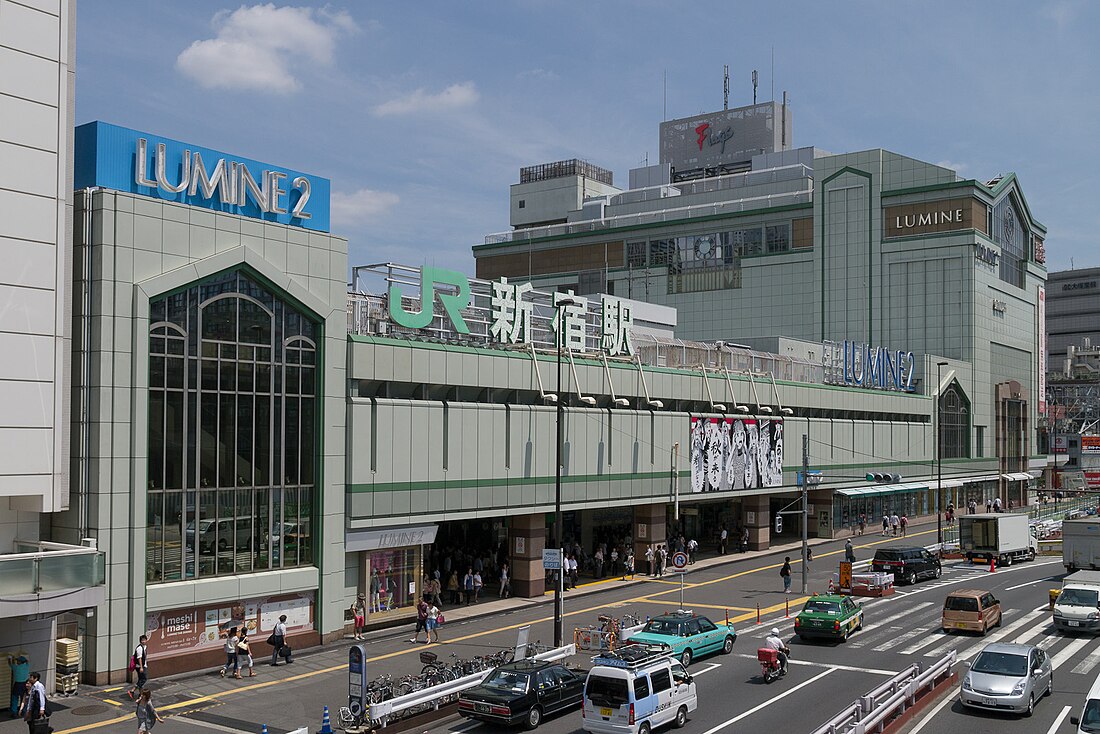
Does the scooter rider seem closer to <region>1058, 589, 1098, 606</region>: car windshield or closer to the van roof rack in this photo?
the van roof rack

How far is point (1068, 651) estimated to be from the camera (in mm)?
38250

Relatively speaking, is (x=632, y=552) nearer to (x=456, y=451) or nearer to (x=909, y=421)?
(x=456, y=451)

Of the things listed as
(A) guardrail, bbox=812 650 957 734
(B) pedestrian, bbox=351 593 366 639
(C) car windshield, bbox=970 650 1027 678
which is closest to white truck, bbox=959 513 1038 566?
(A) guardrail, bbox=812 650 957 734

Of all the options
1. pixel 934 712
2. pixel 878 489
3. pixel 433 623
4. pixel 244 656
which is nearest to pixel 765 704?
pixel 934 712

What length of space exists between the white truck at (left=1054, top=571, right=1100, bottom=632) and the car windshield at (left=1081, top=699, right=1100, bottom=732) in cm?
1890

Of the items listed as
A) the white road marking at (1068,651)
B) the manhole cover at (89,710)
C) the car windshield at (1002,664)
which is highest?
the car windshield at (1002,664)

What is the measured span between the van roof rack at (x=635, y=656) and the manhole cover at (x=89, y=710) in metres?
14.2

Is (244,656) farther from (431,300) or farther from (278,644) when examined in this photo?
(431,300)

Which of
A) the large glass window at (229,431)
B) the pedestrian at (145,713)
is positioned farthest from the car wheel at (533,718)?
the large glass window at (229,431)

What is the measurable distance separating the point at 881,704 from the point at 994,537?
41.1 m

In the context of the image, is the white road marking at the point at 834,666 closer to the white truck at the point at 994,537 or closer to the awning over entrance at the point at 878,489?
the white truck at the point at 994,537

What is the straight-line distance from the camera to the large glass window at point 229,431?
33531 mm

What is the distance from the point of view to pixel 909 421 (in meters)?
90.6

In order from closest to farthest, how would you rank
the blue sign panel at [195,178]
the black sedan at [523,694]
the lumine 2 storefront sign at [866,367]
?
1. the black sedan at [523,694]
2. the blue sign panel at [195,178]
3. the lumine 2 storefront sign at [866,367]
